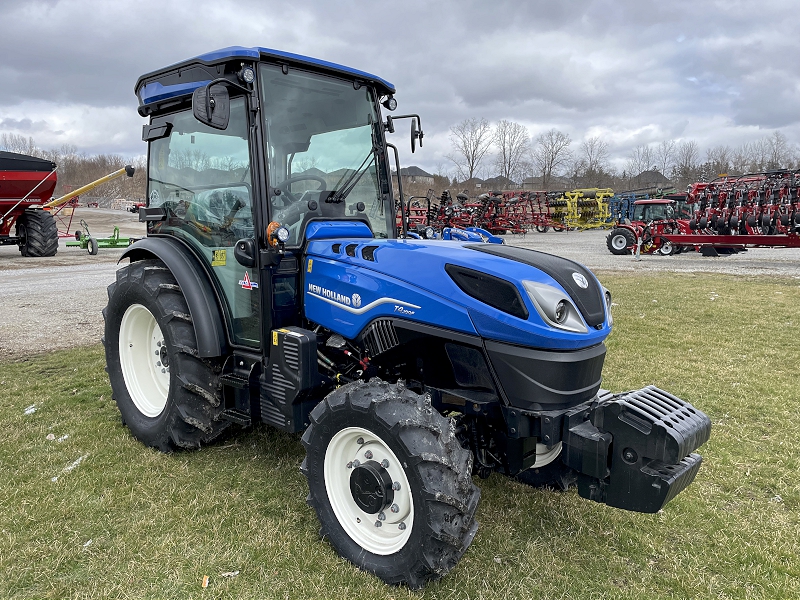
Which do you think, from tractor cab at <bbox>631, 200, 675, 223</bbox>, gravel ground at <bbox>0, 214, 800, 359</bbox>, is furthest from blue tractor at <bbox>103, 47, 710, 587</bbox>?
tractor cab at <bbox>631, 200, 675, 223</bbox>

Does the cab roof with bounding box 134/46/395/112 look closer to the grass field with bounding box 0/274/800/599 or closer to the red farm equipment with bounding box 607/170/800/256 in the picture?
the grass field with bounding box 0/274/800/599

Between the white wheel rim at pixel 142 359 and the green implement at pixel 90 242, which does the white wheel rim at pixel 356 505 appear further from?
the green implement at pixel 90 242

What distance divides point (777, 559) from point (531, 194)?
28.1m

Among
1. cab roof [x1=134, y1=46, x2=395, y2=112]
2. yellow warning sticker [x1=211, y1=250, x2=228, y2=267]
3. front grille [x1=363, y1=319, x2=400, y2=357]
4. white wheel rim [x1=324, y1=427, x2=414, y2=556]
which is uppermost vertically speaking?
cab roof [x1=134, y1=46, x2=395, y2=112]

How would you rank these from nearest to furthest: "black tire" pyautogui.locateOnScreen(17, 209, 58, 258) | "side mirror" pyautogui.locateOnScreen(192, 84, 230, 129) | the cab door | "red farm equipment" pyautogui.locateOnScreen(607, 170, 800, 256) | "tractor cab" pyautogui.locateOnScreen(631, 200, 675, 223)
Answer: "side mirror" pyautogui.locateOnScreen(192, 84, 230, 129) → the cab door → "black tire" pyautogui.locateOnScreen(17, 209, 58, 258) → "red farm equipment" pyautogui.locateOnScreen(607, 170, 800, 256) → "tractor cab" pyautogui.locateOnScreen(631, 200, 675, 223)

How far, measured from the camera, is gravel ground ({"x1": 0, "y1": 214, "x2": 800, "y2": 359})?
7156 millimetres

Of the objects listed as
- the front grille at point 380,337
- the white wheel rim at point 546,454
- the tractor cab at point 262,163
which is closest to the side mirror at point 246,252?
the tractor cab at point 262,163

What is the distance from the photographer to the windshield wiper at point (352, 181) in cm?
335

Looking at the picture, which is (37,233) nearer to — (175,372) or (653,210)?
(175,372)

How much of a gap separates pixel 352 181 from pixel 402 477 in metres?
1.78

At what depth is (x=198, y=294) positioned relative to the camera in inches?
136

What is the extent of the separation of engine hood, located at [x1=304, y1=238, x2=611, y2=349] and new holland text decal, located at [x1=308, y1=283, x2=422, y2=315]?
0.01 meters

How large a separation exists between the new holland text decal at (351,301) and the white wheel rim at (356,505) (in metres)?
0.59

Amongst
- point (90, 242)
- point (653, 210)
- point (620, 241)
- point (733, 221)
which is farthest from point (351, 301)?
point (653, 210)
